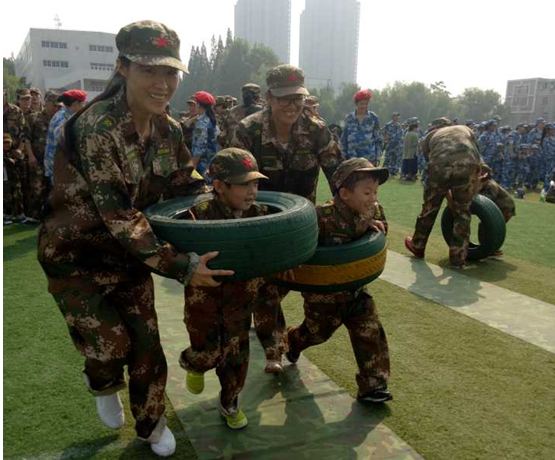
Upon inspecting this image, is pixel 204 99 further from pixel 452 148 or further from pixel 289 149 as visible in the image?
pixel 289 149

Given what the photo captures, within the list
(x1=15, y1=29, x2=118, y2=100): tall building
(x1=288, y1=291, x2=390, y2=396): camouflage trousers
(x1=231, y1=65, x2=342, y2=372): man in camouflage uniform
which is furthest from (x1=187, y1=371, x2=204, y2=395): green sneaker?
(x1=15, y1=29, x2=118, y2=100): tall building

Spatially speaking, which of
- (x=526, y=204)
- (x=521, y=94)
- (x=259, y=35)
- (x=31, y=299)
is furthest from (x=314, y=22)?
(x=31, y=299)

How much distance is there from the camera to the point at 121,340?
244 cm

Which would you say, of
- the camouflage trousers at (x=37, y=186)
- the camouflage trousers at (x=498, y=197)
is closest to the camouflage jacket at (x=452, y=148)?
the camouflage trousers at (x=498, y=197)

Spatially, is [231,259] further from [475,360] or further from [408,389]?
[475,360]

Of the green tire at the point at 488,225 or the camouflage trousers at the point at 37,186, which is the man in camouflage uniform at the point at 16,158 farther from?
the green tire at the point at 488,225

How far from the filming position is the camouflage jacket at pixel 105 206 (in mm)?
2232

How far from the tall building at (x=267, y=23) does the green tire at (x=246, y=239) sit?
13212 cm

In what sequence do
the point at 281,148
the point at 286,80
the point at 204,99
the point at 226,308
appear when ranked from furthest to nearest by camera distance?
the point at 204,99
the point at 281,148
the point at 286,80
the point at 226,308

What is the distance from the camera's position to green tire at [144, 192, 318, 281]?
229 centimetres

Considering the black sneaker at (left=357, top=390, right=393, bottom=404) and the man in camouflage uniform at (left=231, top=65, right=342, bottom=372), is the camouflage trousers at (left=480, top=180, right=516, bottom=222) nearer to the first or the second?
the man in camouflage uniform at (left=231, top=65, right=342, bottom=372)

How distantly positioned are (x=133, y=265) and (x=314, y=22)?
134806 mm

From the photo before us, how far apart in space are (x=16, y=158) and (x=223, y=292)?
24.2 feet

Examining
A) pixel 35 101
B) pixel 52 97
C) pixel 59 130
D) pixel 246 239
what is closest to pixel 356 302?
pixel 246 239
